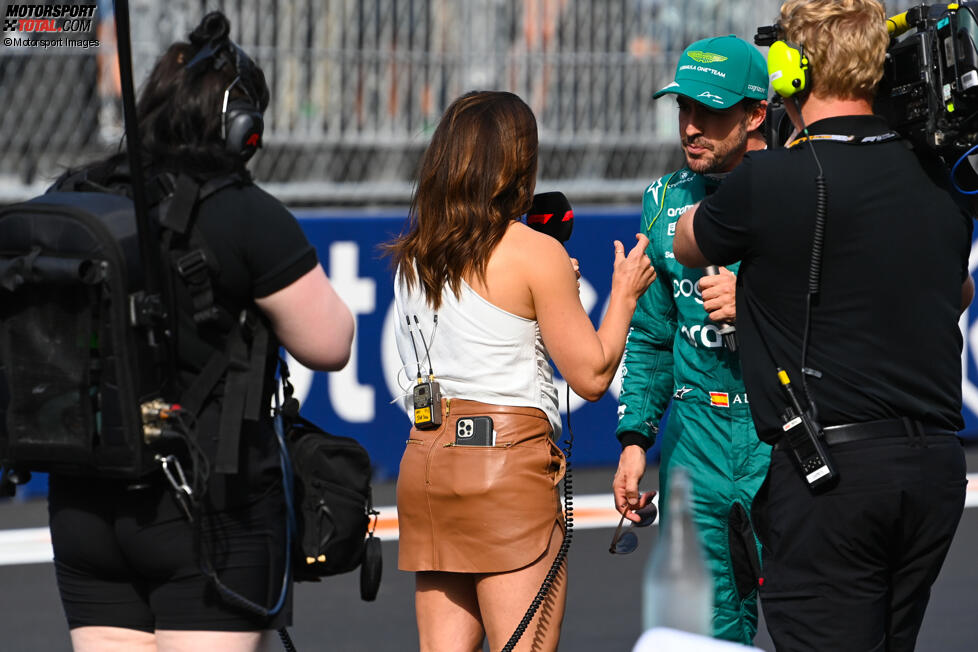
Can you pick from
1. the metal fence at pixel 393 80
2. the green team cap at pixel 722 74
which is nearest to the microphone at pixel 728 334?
the green team cap at pixel 722 74

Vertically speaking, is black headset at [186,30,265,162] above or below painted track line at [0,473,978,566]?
above

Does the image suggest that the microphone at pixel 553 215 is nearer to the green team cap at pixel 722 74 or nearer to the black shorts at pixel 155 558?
the green team cap at pixel 722 74

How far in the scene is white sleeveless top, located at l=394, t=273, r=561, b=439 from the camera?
10.1ft

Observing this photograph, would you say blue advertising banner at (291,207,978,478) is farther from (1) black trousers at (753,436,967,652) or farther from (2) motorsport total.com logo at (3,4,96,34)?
(1) black trousers at (753,436,967,652)

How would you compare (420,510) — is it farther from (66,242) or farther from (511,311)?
(66,242)

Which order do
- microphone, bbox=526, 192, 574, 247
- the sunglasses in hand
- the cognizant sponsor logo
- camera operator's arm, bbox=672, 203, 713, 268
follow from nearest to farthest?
camera operator's arm, bbox=672, 203, 713, 268 → microphone, bbox=526, 192, 574, 247 → the sunglasses in hand → the cognizant sponsor logo

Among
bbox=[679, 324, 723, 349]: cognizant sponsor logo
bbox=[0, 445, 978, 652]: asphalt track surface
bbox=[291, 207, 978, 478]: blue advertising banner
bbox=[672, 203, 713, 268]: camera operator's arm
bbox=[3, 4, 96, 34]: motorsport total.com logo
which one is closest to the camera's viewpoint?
bbox=[672, 203, 713, 268]: camera operator's arm

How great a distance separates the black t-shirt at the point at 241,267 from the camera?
256cm

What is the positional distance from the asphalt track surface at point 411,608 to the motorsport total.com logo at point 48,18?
328 cm

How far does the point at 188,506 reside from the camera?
2564 millimetres

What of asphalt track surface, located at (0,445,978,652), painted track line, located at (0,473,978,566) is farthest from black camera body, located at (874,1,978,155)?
painted track line, located at (0,473,978,566)

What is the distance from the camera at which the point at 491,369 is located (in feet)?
10.1

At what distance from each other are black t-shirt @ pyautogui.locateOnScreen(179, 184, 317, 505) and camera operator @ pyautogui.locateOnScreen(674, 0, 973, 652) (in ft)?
2.95

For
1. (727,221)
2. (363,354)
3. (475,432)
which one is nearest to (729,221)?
(727,221)
